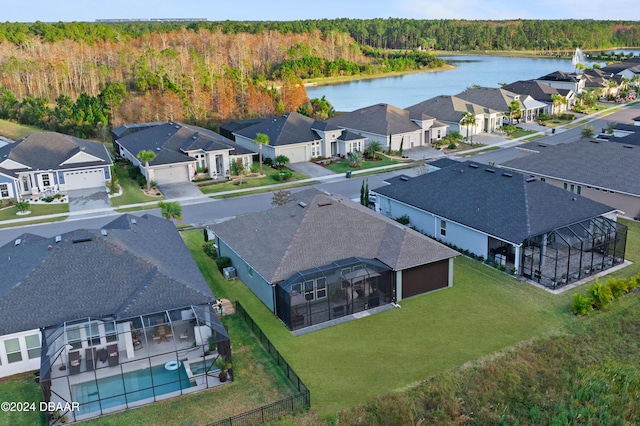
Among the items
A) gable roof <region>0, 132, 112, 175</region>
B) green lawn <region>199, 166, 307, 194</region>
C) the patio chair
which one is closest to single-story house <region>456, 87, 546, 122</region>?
green lawn <region>199, 166, 307, 194</region>

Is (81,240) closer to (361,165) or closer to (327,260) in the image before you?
(327,260)

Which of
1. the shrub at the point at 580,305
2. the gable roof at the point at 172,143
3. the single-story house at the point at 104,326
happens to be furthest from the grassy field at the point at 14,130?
the shrub at the point at 580,305

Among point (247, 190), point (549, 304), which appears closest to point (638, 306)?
point (549, 304)

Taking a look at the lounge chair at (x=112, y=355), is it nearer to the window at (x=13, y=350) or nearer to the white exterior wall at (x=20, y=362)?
the white exterior wall at (x=20, y=362)

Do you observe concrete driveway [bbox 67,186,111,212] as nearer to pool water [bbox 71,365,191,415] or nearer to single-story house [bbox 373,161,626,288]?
single-story house [bbox 373,161,626,288]

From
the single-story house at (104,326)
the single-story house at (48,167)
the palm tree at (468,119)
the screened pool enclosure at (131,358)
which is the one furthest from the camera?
the palm tree at (468,119)
